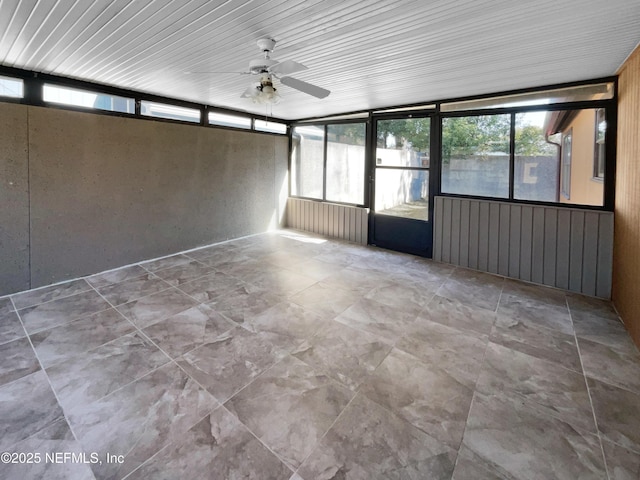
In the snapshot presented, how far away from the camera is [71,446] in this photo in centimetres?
167

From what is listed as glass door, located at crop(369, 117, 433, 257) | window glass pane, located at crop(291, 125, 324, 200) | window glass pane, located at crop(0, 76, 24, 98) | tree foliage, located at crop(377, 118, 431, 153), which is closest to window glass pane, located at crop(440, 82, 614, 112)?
tree foliage, located at crop(377, 118, 431, 153)

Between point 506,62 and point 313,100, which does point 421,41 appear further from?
point 313,100

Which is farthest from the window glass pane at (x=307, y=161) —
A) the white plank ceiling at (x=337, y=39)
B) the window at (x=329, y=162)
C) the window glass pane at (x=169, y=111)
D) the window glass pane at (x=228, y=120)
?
the white plank ceiling at (x=337, y=39)

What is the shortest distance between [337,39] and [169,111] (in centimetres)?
347

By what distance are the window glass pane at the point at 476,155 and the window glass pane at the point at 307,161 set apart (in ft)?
9.09

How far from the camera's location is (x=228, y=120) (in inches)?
233

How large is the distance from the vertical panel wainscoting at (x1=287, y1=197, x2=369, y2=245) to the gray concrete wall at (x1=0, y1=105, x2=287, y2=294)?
120cm

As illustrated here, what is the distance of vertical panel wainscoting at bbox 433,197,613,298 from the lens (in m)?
3.72

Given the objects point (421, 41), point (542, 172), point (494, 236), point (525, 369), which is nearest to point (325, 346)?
point (525, 369)

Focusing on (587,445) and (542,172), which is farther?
(542,172)

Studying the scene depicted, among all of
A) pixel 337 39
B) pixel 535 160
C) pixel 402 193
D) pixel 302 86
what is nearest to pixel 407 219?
pixel 402 193

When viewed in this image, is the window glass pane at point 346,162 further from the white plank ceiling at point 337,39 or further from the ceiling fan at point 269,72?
the ceiling fan at point 269,72

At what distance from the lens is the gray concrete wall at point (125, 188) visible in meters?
3.85

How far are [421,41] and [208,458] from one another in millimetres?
3423
